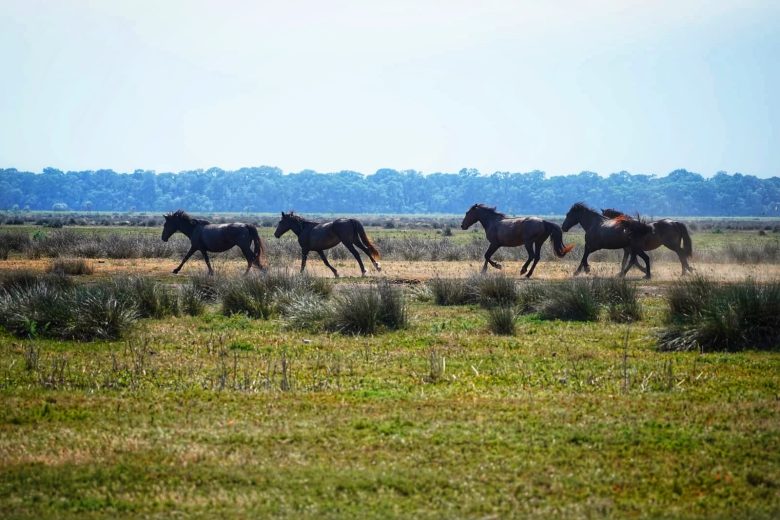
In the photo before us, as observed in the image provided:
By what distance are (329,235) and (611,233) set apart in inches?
319

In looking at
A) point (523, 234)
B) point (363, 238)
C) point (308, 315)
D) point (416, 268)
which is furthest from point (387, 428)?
point (416, 268)

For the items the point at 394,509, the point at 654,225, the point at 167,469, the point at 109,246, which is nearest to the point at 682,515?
the point at 394,509

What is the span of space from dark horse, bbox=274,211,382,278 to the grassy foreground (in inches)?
510

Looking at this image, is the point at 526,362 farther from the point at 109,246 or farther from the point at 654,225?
the point at 109,246

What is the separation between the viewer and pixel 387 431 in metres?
9.02

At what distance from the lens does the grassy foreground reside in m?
7.25

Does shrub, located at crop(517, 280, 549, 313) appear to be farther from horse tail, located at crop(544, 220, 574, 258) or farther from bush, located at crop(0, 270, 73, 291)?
bush, located at crop(0, 270, 73, 291)

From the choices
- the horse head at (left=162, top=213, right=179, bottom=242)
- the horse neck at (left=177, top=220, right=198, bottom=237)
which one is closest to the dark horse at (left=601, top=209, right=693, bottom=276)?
the horse neck at (left=177, top=220, right=198, bottom=237)

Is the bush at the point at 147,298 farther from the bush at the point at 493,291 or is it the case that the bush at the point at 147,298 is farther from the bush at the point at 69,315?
the bush at the point at 493,291

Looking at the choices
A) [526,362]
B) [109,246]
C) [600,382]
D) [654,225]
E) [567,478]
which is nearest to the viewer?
[567,478]

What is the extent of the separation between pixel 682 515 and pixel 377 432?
10.2ft

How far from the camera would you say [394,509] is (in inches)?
277

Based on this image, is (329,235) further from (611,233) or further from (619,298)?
(619,298)

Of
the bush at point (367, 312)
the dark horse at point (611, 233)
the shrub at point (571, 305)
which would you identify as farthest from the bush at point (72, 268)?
the shrub at point (571, 305)
